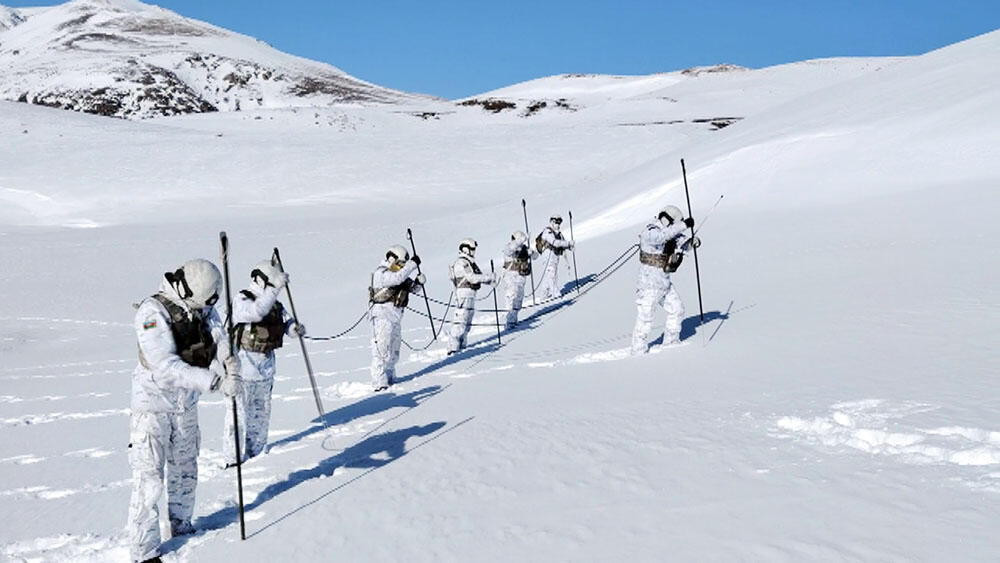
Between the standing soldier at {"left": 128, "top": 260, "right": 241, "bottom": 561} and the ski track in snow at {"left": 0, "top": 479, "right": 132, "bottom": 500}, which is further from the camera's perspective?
the ski track in snow at {"left": 0, "top": 479, "right": 132, "bottom": 500}

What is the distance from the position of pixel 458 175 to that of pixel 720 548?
31.9 metres

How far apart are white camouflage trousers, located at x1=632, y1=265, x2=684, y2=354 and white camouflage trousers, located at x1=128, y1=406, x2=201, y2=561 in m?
6.16

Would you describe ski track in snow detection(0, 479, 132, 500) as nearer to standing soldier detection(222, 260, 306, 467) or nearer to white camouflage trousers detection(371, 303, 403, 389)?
standing soldier detection(222, 260, 306, 467)

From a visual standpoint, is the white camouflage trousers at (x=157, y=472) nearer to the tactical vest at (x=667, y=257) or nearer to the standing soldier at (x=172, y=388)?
the standing soldier at (x=172, y=388)

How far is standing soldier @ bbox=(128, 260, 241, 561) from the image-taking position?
514cm

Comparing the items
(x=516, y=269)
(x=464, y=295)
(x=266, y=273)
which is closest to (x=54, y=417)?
(x=266, y=273)

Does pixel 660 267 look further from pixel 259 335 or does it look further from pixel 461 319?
pixel 259 335

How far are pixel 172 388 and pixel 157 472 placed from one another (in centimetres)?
56

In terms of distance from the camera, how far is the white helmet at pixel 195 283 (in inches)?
209

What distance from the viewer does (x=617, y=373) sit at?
30.8 ft

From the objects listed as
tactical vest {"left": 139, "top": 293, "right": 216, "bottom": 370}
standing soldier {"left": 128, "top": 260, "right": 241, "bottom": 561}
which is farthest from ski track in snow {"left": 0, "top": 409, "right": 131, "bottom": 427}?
tactical vest {"left": 139, "top": 293, "right": 216, "bottom": 370}

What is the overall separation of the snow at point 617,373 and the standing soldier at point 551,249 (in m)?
1.39

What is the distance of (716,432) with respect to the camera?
602cm

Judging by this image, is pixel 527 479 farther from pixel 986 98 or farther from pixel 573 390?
pixel 986 98
